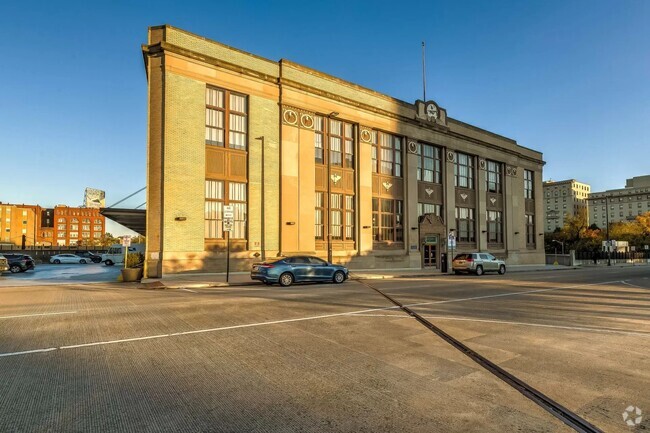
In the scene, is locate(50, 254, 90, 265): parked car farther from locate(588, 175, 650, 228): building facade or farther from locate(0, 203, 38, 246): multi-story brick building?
locate(588, 175, 650, 228): building facade

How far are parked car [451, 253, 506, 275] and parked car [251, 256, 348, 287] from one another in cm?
1222

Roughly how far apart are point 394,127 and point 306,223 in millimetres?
13010

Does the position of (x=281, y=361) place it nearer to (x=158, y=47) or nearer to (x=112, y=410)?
(x=112, y=410)

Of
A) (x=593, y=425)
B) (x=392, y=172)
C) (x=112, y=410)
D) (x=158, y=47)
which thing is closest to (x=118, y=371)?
(x=112, y=410)

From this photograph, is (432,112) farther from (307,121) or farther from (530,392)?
(530,392)

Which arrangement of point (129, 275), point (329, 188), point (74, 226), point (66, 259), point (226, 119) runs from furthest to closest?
point (74, 226) < point (66, 259) < point (329, 188) < point (226, 119) < point (129, 275)

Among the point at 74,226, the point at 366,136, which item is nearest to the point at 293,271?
the point at 366,136

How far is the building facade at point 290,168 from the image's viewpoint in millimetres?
23703

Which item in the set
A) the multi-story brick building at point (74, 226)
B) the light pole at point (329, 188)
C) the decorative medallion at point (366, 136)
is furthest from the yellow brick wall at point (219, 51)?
the multi-story brick building at point (74, 226)

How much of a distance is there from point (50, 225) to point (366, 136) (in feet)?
455

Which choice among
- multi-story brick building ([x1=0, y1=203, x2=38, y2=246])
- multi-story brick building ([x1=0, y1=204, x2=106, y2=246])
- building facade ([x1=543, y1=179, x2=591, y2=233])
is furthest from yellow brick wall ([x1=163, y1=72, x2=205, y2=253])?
building facade ([x1=543, y1=179, x2=591, y2=233])

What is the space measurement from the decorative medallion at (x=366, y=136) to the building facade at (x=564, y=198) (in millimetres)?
150907

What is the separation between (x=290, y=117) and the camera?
2877 centimetres

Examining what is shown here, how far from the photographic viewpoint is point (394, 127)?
35.7 metres
